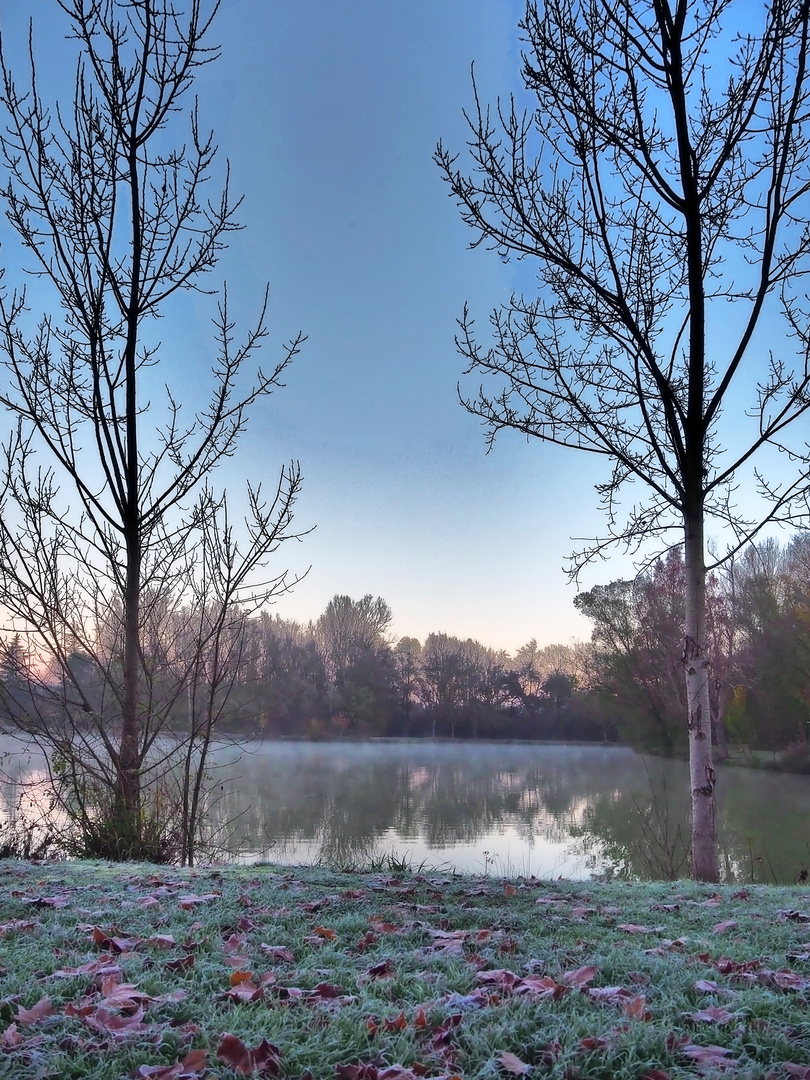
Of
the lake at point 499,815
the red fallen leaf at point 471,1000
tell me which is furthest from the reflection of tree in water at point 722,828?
the red fallen leaf at point 471,1000

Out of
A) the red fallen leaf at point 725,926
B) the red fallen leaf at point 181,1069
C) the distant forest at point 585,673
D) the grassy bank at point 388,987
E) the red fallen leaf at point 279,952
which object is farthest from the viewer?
the distant forest at point 585,673

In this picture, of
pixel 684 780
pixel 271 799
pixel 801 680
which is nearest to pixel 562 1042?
pixel 271 799

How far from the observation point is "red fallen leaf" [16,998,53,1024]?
1.82 meters

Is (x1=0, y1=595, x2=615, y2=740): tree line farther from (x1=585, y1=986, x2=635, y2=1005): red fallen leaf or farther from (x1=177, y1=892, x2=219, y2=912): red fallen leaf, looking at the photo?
(x1=585, y1=986, x2=635, y2=1005): red fallen leaf

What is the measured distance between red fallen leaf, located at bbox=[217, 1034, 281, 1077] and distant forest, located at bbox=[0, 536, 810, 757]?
753cm

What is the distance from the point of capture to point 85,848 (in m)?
5.95

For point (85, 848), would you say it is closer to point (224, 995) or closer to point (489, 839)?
point (224, 995)

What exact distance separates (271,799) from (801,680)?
19.3 m

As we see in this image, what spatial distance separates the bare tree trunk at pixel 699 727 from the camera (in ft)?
17.9

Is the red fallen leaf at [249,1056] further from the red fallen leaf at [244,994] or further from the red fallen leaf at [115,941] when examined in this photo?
the red fallen leaf at [115,941]

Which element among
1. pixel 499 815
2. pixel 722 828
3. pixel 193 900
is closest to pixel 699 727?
pixel 193 900

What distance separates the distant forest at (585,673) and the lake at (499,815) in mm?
2173

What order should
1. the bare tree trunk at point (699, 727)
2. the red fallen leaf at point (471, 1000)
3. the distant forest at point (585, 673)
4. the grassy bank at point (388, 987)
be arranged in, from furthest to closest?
the distant forest at point (585, 673) < the bare tree trunk at point (699, 727) < the red fallen leaf at point (471, 1000) < the grassy bank at point (388, 987)

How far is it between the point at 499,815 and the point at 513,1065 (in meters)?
16.3
